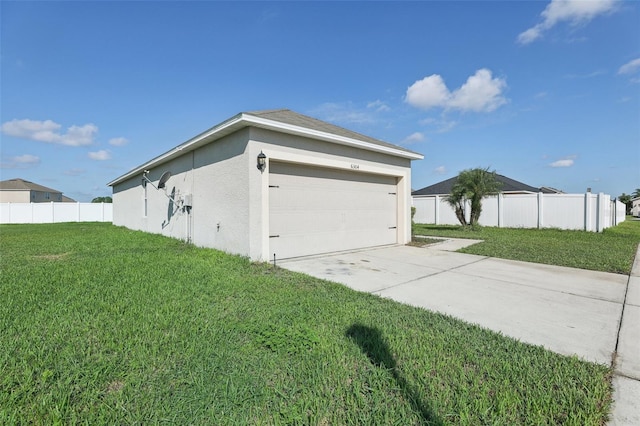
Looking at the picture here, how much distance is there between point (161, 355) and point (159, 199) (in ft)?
35.7

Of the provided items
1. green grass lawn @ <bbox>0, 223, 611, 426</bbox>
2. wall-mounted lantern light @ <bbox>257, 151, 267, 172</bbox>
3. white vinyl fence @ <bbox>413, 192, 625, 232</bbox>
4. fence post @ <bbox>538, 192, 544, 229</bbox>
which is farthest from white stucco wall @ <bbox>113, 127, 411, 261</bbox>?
fence post @ <bbox>538, 192, 544, 229</bbox>

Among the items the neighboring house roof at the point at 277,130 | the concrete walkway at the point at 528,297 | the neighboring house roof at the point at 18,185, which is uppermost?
the neighboring house roof at the point at 18,185

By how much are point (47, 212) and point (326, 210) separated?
2870cm

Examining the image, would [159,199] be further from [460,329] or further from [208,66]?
[460,329]

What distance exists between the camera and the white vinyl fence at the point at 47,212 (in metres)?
23.8

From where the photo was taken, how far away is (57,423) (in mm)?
1614

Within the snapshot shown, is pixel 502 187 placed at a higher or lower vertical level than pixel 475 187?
higher

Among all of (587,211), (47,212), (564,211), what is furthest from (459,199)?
(47,212)

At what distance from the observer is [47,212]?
80.1ft

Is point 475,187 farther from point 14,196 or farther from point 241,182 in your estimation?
point 14,196

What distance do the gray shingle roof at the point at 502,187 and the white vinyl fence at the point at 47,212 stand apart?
1221 inches

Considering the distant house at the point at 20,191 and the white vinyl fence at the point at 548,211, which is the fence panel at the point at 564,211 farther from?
the distant house at the point at 20,191

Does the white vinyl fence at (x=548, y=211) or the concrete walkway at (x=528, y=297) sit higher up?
the white vinyl fence at (x=548, y=211)

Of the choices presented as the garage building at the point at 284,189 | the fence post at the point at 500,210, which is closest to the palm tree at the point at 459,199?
the fence post at the point at 500,210
